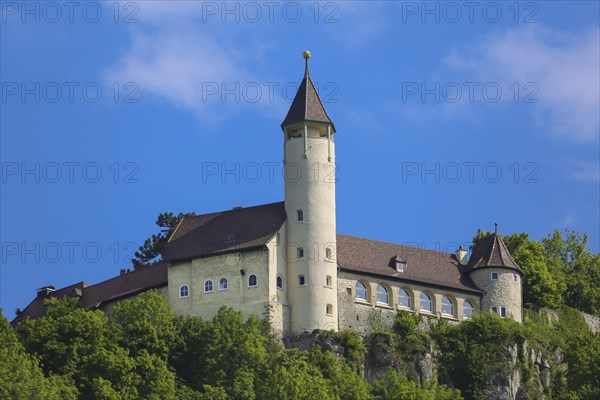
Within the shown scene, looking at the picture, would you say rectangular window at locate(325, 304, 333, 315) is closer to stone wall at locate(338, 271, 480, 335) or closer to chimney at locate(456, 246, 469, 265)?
stone wall at locate(338, 271, 480, 335)

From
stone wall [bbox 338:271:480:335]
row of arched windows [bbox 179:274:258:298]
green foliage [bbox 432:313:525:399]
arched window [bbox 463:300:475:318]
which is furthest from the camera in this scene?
arched window [bbox 463:300:475:318]

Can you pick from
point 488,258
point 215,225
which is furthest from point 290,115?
point 488,258

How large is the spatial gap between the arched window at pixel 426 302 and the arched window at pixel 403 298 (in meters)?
0.91

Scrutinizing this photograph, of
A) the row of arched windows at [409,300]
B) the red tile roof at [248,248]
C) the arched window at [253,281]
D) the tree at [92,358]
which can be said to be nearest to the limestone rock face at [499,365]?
the row of arched windows at [409,300]

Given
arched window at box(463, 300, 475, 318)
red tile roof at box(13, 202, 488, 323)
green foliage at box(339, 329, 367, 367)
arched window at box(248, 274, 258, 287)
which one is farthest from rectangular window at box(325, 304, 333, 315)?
arched window at box(463, 300, 475, 318)

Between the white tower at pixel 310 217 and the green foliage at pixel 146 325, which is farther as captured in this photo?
the white tower at pixel 310 217

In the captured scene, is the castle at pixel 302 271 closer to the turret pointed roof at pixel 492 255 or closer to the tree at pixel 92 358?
the turret pointed roof at pixel 492 255

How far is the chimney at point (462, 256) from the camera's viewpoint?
396ft

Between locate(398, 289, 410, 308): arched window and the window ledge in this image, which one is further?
the window ledge

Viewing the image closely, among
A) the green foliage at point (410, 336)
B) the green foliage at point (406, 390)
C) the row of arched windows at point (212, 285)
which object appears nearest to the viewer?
the green foliage at point (406, 390)

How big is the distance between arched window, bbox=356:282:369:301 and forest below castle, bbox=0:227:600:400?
1498mm

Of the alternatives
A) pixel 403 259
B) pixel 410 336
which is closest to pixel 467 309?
pixel 403 259

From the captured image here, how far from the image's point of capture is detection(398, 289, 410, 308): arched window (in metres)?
114

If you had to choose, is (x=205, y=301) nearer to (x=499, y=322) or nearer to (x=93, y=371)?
(x=93, y=371)
